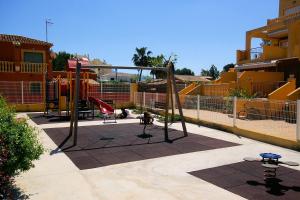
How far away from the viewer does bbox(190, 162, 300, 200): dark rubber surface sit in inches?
209

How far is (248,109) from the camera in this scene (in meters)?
13.5

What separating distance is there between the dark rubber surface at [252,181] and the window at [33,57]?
2396 centimetres

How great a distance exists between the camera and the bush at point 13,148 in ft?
14.1

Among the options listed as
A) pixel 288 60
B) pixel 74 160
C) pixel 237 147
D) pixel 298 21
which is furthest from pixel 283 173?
pixel 298 21

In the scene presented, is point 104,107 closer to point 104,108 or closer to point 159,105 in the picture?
point 104,108

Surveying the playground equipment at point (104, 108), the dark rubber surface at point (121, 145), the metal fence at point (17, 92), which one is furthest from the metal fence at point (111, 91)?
the dark rubber surface at point (121, 145)

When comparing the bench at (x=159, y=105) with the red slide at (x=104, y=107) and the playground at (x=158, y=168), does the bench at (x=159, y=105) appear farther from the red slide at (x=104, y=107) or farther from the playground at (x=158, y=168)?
the playground at (x=158, y=168)

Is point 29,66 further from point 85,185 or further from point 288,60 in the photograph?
point 85,185

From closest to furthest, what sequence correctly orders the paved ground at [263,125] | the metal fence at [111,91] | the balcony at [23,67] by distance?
the paved ground at [263,125], the metal fence at [111,91], the balcony at [23,67]

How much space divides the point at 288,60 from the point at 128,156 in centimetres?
1605

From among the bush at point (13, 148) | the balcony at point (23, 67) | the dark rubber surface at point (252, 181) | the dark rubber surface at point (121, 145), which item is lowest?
the dark rubber surface at point (252, 181)

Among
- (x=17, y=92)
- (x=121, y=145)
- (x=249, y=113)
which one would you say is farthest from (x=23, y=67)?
(x=249, y=113)

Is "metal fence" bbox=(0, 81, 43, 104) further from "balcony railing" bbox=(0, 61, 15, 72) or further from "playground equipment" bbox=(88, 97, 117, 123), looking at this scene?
"balcony railing" bbox=(0, 61, 15, 72)

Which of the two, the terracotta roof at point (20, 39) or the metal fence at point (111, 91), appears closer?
the metal fence at point (111, 91)
